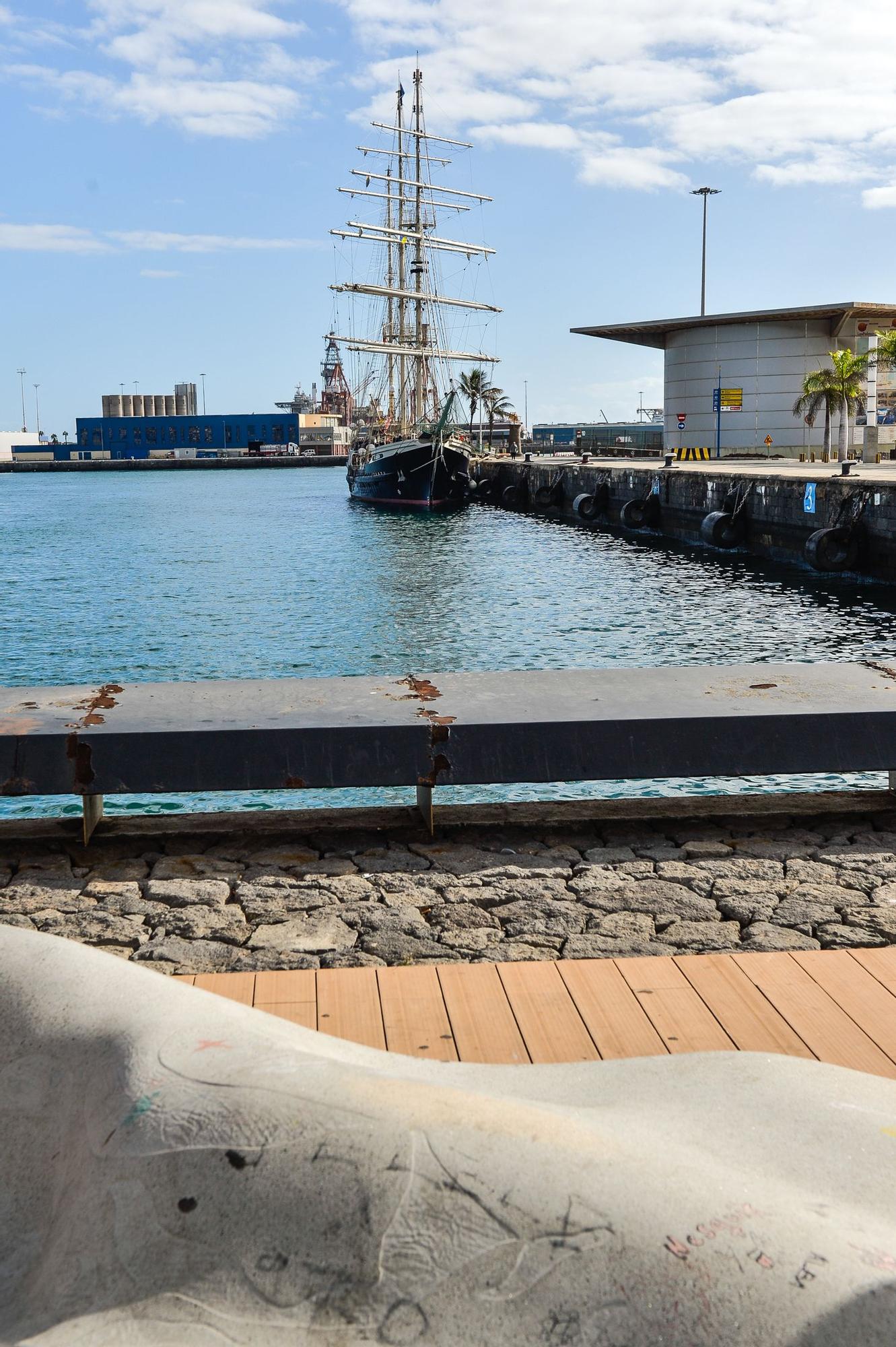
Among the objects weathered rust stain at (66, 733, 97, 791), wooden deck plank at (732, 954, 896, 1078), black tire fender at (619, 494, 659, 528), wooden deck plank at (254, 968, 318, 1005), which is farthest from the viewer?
black tire fender at (619, 494, 659, 528)

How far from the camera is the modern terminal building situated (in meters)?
54.1

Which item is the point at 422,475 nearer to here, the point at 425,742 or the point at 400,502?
the point at 400,502

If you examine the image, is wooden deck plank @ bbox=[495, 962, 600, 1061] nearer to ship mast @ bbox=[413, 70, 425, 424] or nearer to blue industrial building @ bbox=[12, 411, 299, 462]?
ship mast @ bbox=[413, 70, 425, 424]

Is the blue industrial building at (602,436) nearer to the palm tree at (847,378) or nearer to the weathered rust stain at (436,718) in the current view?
the palm tree at (847,378)

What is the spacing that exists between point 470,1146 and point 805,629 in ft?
62.0

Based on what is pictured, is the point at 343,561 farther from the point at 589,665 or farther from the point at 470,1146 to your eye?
the point at 470,1146

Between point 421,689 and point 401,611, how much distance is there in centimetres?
1759

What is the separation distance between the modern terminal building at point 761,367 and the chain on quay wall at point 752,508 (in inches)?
323

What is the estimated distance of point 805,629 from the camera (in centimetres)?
1952

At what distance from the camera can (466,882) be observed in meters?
4.50

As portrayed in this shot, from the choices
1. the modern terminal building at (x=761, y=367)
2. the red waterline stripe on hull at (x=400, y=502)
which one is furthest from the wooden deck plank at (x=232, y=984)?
the modern terminal building at (x=761, y=367)

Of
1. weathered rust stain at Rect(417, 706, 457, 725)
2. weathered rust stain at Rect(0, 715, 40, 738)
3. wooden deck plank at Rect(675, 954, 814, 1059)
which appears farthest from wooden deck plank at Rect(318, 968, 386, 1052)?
weathered rust stain at Rect(0, 715, 40, 738)

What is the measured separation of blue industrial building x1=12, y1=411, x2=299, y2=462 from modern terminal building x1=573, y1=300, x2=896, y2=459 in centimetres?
9985

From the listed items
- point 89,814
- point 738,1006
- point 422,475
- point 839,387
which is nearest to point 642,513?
point 839,387
